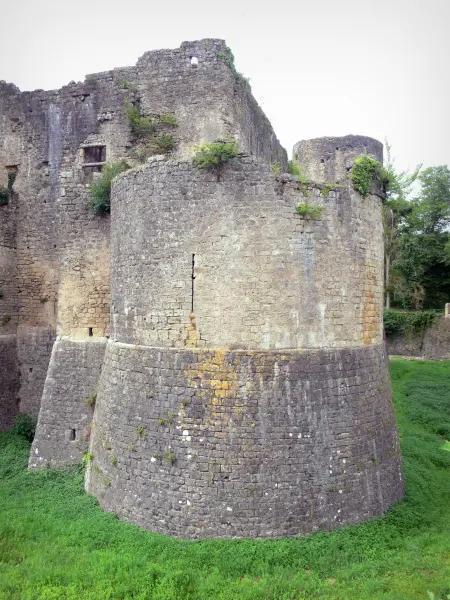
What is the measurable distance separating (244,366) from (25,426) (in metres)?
7.39

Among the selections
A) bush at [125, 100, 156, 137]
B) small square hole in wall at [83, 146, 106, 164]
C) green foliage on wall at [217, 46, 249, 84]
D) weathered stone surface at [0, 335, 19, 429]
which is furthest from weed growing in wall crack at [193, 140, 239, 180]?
weathered stone surface at [0, 335, 19, 429]

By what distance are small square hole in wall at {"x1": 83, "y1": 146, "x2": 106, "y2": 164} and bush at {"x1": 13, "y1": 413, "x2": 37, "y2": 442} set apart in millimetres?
6742

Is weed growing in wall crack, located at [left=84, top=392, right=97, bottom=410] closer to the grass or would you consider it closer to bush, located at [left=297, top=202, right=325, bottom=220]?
the grass

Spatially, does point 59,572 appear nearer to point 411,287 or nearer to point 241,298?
point 241,298

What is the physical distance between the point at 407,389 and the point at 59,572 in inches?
540

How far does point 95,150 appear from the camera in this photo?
1120cm

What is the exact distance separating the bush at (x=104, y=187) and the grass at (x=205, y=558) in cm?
602

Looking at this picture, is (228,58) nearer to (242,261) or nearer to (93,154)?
(93,154)

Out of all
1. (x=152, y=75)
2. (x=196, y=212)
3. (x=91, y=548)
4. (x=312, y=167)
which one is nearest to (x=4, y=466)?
(x=91, y=548)

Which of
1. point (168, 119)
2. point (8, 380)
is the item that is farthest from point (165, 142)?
point (8, 380)

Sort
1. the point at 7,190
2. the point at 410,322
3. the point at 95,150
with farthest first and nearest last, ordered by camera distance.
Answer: the point at 410,322
the point at 7,190
the point at 95,150

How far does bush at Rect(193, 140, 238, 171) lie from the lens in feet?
24.6

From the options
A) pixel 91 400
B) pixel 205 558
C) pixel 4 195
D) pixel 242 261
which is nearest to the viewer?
pixel 205 558

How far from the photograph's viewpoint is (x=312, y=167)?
19.9 meters
